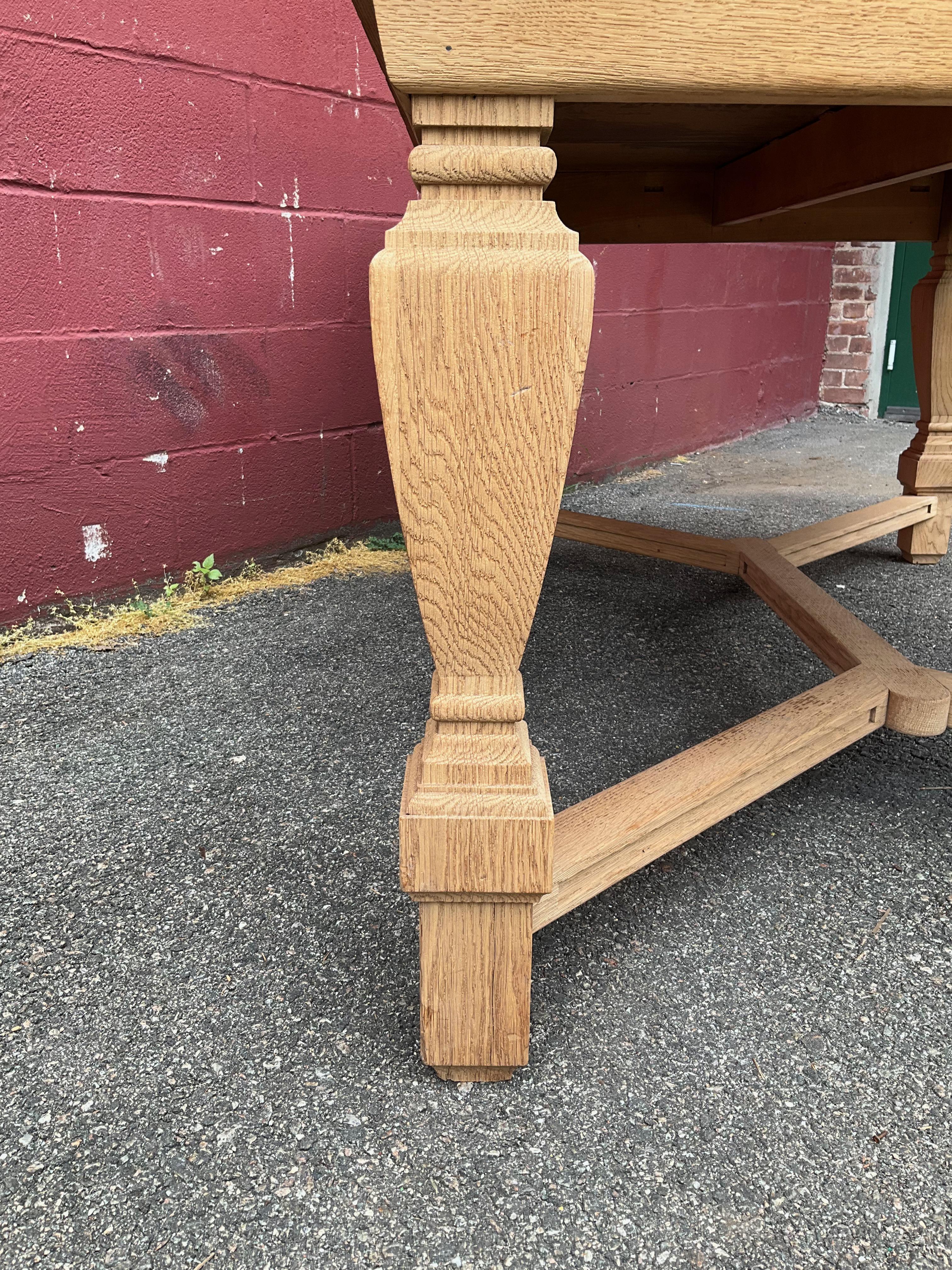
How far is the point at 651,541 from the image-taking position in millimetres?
2111

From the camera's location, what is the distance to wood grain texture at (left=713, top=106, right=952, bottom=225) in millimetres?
1029

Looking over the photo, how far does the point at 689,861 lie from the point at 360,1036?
1.53ft

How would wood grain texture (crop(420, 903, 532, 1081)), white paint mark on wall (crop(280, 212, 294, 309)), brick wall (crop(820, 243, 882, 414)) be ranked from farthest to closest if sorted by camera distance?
brick wall (crop(820, 243, 882, 414))
white paint mark on wall (crop(280, 212, 294, 309))
wood grain texture (crop(420, 903, 532, 1081))

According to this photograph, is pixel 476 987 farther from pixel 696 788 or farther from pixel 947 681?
pixel 947 681

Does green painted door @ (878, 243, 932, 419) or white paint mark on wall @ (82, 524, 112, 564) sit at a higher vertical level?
green painted door @ (878, 243, 932, 419)

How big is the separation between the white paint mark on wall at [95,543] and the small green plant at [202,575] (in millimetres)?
196

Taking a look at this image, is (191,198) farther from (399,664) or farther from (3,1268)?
(3,1268)

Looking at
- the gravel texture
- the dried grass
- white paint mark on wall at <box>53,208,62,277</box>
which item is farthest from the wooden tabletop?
white paint mark on wall at <box>53,208,62,277</box>

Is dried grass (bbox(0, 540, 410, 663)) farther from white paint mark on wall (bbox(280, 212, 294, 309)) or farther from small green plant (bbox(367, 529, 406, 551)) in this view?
white paint mark on wall (bbox(280, 212, 294, 309))

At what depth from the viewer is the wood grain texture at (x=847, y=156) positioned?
1.03 meters

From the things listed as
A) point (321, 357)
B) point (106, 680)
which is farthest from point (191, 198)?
point (106, 680)

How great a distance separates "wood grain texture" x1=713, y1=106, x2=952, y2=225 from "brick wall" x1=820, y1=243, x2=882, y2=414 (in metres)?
3.58

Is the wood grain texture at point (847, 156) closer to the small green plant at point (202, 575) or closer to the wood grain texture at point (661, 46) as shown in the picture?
the wood grain texture at point (661, 46)

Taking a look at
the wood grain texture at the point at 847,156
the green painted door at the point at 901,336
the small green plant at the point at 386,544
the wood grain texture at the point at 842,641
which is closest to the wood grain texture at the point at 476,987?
the wood grain texture at the point at 842,641
